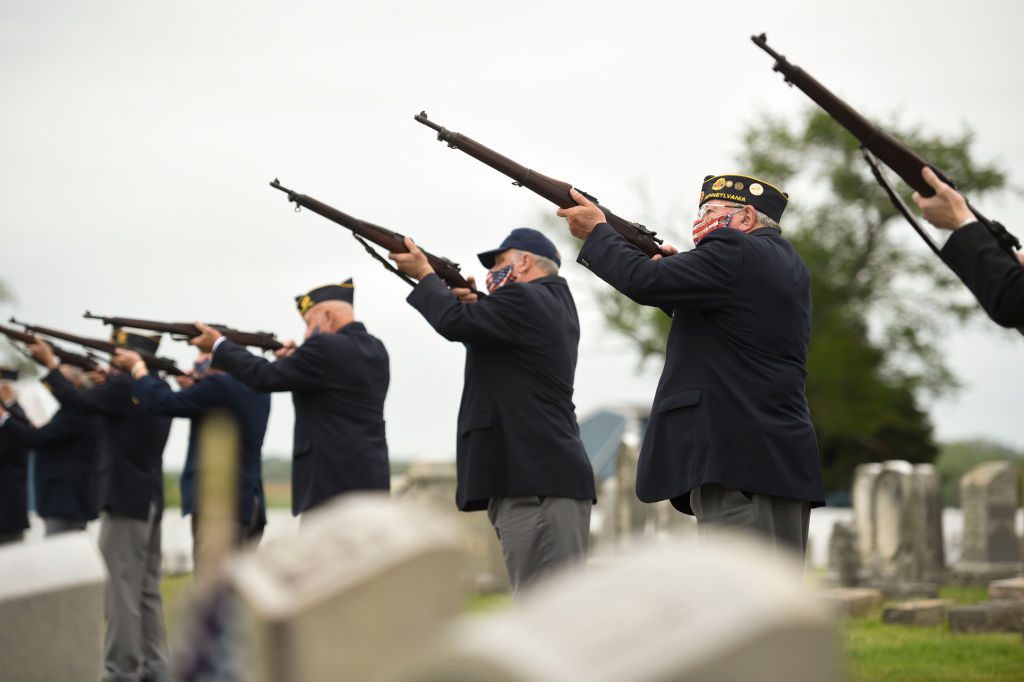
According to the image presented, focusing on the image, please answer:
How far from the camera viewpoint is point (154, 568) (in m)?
9.48

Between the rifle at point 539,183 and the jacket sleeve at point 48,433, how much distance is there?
20.1 ft

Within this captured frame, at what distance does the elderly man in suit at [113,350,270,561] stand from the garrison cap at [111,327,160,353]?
967 millimetres

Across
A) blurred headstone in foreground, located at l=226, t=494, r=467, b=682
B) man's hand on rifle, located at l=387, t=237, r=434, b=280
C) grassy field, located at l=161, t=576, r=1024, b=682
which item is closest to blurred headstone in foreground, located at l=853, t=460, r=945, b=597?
grassy field, located at l=161, t=576, r=1024, b=682

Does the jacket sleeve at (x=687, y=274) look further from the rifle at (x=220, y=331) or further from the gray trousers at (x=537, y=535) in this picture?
the rifle at (x=220, y=331)

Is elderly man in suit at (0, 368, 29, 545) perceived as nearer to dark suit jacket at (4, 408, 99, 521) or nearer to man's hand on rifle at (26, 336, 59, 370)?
dark suit jacket at (4, 408, 99, 521)

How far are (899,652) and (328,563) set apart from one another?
8.65 metres

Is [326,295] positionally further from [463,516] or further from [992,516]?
[992,516]

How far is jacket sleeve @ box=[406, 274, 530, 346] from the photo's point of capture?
621 cm

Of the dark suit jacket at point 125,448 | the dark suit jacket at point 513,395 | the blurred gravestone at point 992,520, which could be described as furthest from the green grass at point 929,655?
the blurred gravestone at point 992,520

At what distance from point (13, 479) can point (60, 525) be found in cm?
102

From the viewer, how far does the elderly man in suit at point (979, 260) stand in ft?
13.6

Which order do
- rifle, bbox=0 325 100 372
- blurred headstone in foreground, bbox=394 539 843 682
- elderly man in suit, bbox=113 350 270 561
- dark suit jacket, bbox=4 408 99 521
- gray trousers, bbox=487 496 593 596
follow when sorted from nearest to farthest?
blurred headstone in foreground, bbox=394 539 843 682
gray trousers, bbox=487 496 593 596
elderly man in suit, bbox=113 350 270 561
rifle, bbox=0 325 100 372
dark suit jacket, bbox=4 408 99 521

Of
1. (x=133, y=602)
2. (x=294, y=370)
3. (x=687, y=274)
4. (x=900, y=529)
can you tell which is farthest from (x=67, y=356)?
(x=900, y=529)

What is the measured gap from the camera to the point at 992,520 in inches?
740
